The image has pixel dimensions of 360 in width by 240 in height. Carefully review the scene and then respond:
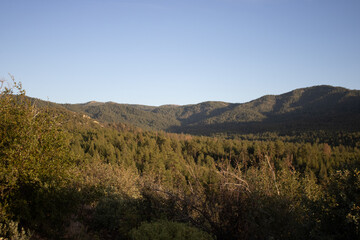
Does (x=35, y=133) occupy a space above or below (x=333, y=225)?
above

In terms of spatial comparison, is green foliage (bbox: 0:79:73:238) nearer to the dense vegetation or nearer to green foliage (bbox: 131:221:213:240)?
the dense vegetation

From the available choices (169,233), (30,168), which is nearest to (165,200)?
(169,233)

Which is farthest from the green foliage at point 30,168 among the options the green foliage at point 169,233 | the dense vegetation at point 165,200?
the green foliage at point 169,233

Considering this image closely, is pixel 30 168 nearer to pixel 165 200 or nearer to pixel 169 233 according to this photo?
pixel 165 200

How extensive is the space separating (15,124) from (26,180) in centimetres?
280

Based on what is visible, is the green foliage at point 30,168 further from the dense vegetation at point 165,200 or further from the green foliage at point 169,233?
the green foliage at point 169,233

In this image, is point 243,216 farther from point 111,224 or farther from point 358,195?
point 111,224

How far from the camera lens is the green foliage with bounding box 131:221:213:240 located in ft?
22.6

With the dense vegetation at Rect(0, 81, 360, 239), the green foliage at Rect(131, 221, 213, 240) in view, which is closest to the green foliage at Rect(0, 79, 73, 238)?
the dense vegetation at Rect(0, 81, 360, 239)

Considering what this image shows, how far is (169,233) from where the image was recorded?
24.0 feet

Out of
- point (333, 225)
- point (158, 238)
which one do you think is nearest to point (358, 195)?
point (333, 225)

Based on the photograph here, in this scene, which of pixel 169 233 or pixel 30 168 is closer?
pixel 169 233

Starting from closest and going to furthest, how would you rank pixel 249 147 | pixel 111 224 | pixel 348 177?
pixel 348 177 < pixel 111 224 < pixel 249 147

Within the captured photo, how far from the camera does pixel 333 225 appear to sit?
6.09m
